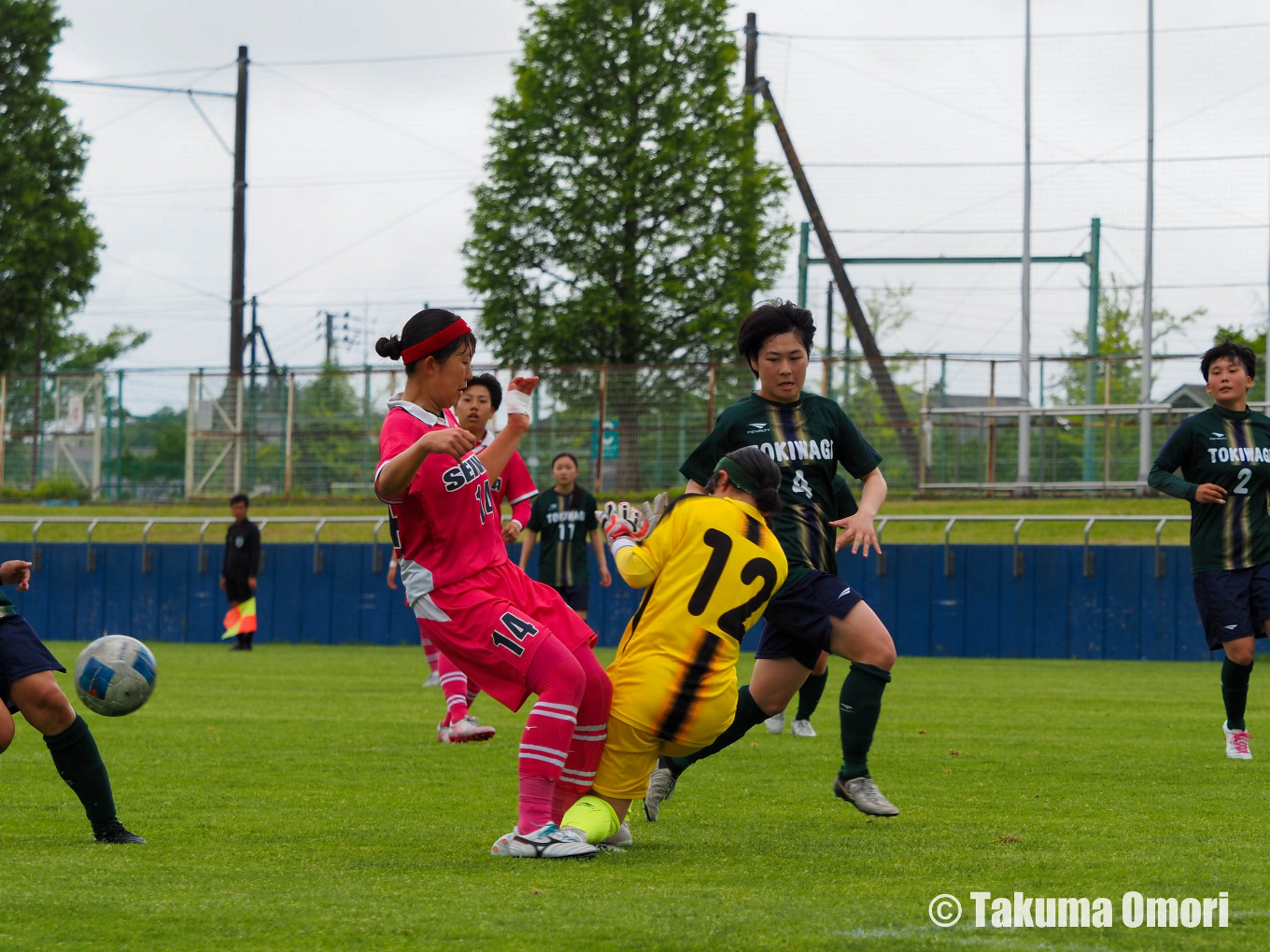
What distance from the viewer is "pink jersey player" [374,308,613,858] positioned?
16.0 feet

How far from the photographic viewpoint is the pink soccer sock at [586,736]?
16.4 feet

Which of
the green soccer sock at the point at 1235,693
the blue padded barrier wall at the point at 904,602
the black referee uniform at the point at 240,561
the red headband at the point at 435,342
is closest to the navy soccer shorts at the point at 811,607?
the red headband at the point at 435,342

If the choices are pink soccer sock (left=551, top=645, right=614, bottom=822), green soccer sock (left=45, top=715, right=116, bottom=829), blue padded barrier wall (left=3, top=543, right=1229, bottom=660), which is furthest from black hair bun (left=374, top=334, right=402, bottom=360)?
blue padded barrier wall (left=3, top=543, right=1229, bottom=660)

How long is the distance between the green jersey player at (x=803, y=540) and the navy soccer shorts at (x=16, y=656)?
225 centimetres

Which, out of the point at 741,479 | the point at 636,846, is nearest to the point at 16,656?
the point at 636,846

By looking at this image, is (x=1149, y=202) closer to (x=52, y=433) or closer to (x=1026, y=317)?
(x=1026, y=317)

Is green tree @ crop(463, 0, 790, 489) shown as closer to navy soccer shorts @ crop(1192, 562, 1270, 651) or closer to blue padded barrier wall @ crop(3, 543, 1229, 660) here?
blue padded barrier wall @ crop(3, 543, 1229, 660)

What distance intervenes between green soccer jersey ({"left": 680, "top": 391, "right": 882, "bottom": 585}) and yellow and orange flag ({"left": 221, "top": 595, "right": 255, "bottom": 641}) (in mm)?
14849

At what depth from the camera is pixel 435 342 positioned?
5.14 m

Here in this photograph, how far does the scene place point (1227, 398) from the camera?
8.02 meters

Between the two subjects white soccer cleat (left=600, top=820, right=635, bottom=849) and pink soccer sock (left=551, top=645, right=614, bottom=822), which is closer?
pink soccer sock (left=551, top=645, right=614, bottom=822)

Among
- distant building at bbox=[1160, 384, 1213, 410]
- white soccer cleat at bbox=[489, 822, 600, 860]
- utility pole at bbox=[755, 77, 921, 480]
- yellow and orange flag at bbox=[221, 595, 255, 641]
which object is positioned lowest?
yellow and orange flag at bbox=[221, 595, 255, 641]

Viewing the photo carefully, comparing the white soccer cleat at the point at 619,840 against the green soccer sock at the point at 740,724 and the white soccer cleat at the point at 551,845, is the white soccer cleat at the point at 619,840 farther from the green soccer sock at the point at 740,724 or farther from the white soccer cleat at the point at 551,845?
the green soccer sock at the point at 740,724

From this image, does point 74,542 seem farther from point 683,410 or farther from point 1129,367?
point 1129,367
